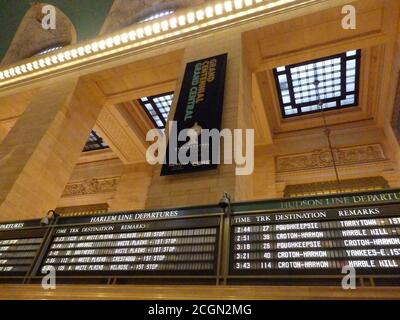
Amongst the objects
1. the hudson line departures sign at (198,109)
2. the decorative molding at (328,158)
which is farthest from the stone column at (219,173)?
the decorative molding at (328,158)

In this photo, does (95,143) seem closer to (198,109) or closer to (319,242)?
(198,109)

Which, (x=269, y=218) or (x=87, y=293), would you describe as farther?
(x=269, y=218)

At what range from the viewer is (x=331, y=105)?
31.9 ft

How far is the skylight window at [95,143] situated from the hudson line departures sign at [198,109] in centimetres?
669

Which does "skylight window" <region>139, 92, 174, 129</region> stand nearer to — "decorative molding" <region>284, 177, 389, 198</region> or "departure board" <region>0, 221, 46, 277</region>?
"decorative molding" <region>284, 177, 389, 198</region>

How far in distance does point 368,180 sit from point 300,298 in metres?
7.48

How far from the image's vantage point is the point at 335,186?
9.09 meters

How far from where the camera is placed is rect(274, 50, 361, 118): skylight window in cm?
854

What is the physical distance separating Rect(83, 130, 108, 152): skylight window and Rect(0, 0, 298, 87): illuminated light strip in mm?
3418

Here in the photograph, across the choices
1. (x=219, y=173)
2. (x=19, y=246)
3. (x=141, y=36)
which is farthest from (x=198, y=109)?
(x=19, y=246)

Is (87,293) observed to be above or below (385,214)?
below

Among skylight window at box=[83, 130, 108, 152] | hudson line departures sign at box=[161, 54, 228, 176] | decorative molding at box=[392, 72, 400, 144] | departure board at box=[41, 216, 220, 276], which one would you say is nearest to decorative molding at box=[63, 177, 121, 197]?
skylight window at box=[83, 130, 108, 152]
